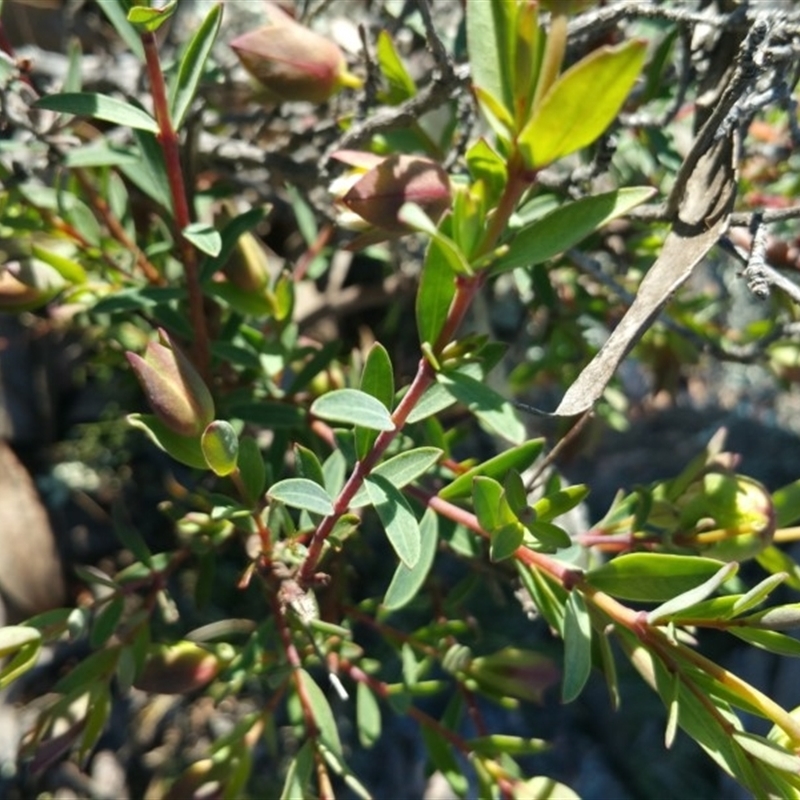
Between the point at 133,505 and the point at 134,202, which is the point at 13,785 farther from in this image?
the point at 134,202

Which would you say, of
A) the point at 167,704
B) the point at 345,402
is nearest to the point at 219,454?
the point at 345,402

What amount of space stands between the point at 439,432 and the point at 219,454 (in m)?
0.29

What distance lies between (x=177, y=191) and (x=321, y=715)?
20.6 inches

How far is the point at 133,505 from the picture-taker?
1.50 m

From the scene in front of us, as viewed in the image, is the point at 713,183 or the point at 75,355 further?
the point at 75,355

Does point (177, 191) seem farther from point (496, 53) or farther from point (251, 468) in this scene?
point (496, 53)

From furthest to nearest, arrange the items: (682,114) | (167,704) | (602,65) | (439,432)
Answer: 1. (167,704)
2. (682,114)
3. (439,432)
4. (602,65)

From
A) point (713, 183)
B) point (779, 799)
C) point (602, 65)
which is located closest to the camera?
point (602, 65)

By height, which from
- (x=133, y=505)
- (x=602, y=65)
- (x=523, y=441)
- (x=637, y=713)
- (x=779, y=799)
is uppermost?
(x=602, y=65)

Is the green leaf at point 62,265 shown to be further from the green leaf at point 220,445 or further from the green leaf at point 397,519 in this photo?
the green leaf at point 397,519

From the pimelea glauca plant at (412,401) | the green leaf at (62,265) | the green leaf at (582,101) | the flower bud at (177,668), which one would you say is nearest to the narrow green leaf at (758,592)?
the pimelea glauca plant at (412,401)

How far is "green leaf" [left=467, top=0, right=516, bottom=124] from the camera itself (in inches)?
22.4

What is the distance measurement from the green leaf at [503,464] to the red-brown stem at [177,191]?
0.34 metres

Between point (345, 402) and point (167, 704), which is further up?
point (345, 402)
